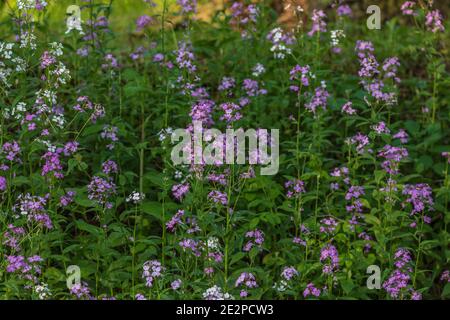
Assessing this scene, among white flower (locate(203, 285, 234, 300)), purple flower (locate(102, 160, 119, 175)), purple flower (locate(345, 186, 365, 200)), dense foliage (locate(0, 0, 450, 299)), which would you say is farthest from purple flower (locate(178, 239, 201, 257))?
purple flower (locate(345, 186, 365, 200))

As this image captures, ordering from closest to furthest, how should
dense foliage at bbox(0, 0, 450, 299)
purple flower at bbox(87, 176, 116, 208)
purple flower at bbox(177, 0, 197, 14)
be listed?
dense foliage at bbox(0, 0, 450, 299)
purple flower at bbox(87, 176, 116, 208)
purple flower at bbox(177, 0, 197, 14)

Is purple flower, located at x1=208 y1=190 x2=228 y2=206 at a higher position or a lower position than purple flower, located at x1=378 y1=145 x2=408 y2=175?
lower

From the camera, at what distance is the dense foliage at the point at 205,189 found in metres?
4.89

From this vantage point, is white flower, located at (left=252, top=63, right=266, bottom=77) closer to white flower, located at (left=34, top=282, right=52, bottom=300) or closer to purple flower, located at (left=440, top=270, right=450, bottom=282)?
purple flower, located at (left=440, top=270, right=450, bottom=282)

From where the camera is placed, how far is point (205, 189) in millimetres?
4953

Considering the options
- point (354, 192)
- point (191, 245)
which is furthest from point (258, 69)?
point (191, 245)

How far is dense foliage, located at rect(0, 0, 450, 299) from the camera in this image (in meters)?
4.89

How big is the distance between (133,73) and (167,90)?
44 cm

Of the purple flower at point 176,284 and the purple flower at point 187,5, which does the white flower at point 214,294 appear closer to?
the purple flower at point 176,284

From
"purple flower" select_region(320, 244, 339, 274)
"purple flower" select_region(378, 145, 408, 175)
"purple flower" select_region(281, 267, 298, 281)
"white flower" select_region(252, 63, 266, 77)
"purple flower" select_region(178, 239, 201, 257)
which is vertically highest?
"white flower" select_region(252, 63, 266, 77)

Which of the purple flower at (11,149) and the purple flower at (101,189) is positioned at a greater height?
the purple flower at (11,149)

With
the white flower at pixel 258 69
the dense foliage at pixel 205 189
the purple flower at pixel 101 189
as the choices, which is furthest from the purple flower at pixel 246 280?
the white flower at pixel 258 69

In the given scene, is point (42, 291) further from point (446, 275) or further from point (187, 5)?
point (187, 5)
